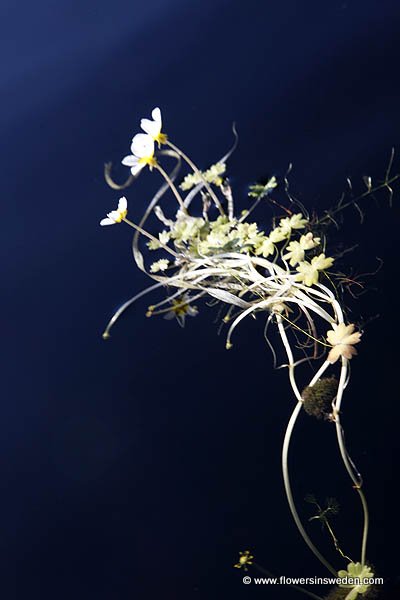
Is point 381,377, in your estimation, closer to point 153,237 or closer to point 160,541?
point 160,541

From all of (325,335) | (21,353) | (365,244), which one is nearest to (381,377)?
(325,335)

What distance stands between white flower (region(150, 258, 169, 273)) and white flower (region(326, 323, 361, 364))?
18.8 inches

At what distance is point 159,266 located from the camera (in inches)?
Answer: 69.3

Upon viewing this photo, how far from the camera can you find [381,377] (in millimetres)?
1434

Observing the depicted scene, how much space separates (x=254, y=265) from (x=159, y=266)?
227 mm

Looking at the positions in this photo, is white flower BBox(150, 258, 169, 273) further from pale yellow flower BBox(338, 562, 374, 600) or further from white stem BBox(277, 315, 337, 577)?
pale yellow flower BBox(338, 562, 374, 600)

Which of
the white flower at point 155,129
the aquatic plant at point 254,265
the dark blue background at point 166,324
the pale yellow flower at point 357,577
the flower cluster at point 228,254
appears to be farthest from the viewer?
the white flower at point 155,129

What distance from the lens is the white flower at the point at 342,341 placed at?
4.66 ft

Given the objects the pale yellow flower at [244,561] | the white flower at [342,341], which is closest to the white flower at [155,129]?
the white flower at [342,341]

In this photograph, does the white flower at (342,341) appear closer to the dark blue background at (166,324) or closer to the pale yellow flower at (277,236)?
the dark blue background at (166,324)

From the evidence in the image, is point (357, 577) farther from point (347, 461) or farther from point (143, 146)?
point (143, 146)

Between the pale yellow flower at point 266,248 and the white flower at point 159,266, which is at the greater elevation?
the white flower at point 159,266

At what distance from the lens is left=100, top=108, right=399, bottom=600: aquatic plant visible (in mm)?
1479

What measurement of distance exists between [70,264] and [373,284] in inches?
29.2
